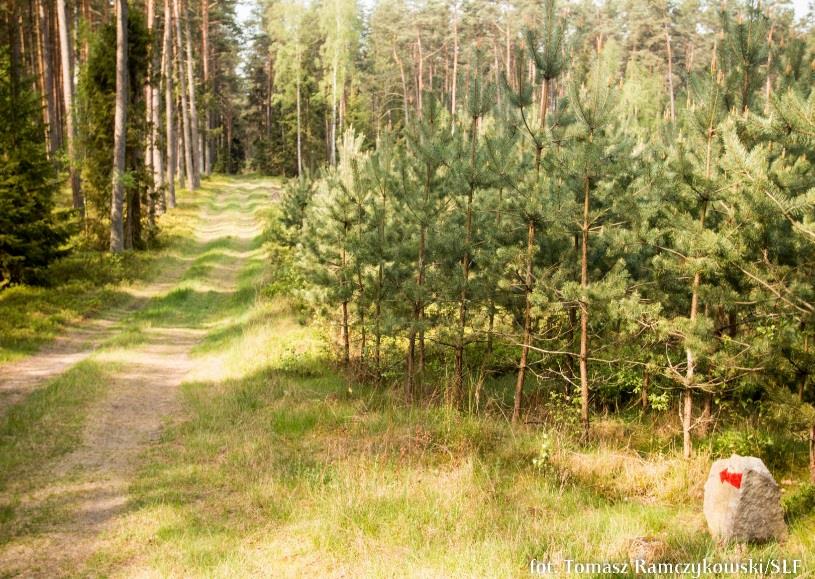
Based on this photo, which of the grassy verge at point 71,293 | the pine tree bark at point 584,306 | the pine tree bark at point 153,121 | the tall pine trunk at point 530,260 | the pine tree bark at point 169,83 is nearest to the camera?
the pine tree bark at point 584,306

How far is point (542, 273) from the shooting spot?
8.23 m

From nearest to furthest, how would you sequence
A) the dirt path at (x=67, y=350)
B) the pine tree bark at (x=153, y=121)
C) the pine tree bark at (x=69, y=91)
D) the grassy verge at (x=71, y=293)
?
the dirt path at (x=67, y=350) → the grassy verge at (x=71, y=293) → the pine tree bark at (x=69, y=91) → the pine tree bark at (x=153, y=121)

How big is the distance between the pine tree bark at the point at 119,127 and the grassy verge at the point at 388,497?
13.2m

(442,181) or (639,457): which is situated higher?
(442,181)

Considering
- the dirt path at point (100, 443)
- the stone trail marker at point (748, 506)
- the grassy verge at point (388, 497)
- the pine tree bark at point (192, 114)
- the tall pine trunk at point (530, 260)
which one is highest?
the pine tree bark at point (192, 114)

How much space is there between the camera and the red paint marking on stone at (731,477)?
5.25 m

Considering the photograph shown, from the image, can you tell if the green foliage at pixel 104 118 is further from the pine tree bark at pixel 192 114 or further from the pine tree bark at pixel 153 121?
the pine tree bark at pixel 192 114

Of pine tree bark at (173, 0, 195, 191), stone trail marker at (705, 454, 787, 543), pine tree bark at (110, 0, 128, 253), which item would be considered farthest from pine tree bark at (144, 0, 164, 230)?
stone trail marker at (705, 454, 787, 543)

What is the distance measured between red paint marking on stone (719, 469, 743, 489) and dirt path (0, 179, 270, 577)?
5.55 m

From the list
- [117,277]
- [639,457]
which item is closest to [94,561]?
[639,457]

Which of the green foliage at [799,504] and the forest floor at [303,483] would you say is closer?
the forest floor at [303,483]

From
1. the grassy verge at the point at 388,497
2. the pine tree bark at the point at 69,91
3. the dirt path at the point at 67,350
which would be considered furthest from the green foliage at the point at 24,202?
the grassy verge at the point at 388,497

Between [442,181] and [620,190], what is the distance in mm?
2577

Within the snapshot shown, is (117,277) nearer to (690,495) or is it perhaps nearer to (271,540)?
(271,540)
